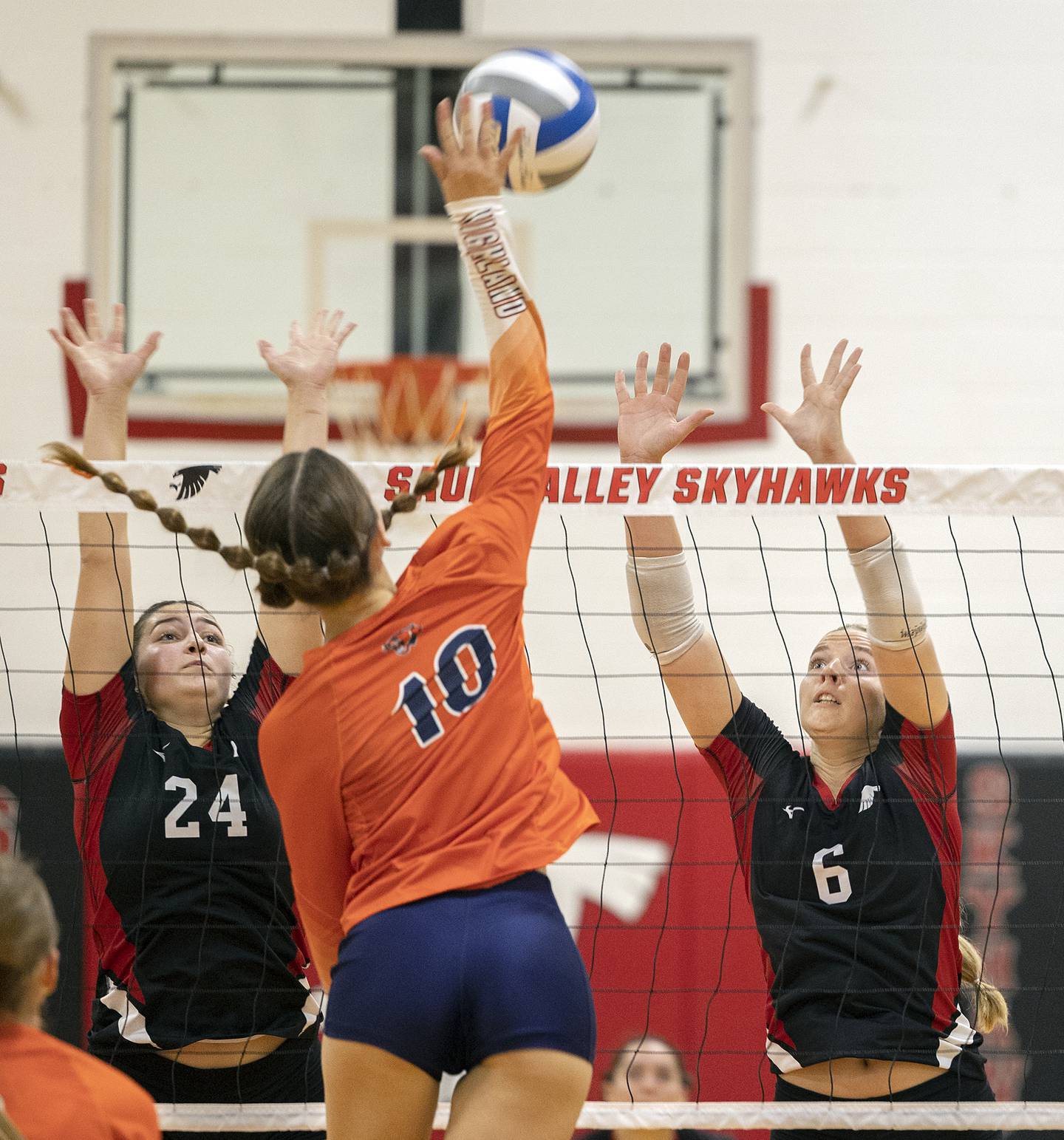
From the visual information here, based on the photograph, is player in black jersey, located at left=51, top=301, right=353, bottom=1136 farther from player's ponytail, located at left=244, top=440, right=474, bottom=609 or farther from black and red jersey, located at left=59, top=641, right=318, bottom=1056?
player's ponytail, located at left=244, top=440, right=474, bottom=609

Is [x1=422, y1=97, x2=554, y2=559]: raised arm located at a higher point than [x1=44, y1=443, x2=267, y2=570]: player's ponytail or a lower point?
higher

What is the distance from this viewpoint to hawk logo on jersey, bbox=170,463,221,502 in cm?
298

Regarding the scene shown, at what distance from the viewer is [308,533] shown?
1942 mm

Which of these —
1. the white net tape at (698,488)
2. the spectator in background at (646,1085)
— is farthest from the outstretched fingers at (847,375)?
the spectator in background at (646,1085)

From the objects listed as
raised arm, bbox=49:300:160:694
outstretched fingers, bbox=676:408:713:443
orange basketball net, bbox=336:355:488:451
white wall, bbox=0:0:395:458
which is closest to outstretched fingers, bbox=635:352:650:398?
outstretched fingers, bbox=676:408:713:443

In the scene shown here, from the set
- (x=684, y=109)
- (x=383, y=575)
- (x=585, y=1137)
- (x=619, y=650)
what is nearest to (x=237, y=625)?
(x=619, y=650)

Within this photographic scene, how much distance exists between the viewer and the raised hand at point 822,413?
3.00 metres

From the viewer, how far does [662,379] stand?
9.26 feet

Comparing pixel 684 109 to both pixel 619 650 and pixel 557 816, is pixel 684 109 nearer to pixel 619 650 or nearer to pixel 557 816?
pixel 619 650

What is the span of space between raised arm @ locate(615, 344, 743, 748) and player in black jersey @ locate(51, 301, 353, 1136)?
673 millimetres

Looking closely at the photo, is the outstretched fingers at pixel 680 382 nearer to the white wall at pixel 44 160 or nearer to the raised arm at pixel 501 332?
A: the raised arm at pixel 501 332

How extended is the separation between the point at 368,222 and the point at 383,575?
17.4 feet

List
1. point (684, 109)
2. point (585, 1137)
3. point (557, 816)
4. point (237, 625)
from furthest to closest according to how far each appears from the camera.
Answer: point (684, 109)
point (237, 625)
point (585, 1137)
point (557, 816)

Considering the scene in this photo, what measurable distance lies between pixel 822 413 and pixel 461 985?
165cm
